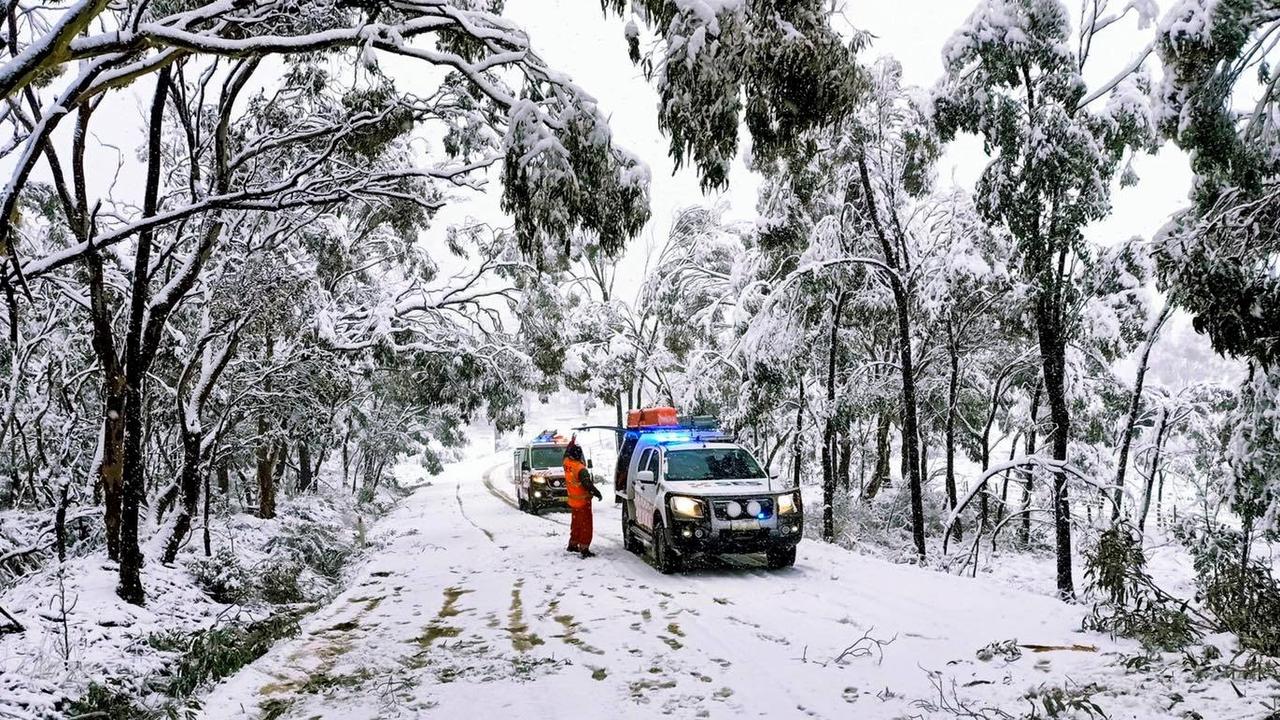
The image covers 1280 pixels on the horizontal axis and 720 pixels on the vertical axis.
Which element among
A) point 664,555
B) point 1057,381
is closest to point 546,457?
point 664,555

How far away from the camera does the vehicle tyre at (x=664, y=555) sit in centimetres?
1029

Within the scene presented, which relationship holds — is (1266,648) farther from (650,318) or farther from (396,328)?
(650,318)

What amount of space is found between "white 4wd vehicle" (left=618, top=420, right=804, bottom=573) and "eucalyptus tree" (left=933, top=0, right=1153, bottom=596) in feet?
18.8

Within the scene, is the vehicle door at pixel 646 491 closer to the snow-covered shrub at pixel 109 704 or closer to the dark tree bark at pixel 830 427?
the snow-covered shrub at pixel 109 704

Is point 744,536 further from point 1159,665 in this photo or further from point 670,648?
point 1159,665

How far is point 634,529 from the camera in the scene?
40.3 feet

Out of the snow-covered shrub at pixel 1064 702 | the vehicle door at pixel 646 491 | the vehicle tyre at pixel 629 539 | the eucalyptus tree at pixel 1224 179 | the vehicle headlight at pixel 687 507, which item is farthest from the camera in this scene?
the vehicle tyre at pixel 629 539

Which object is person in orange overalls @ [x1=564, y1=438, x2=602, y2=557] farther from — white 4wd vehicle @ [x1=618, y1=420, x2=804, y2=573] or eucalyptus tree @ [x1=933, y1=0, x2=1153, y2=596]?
eucalyptus tree @ [x1=933, y1=0, x2=1153, y2=596]

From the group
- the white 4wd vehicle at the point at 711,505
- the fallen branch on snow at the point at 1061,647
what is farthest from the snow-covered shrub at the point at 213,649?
the fallen branch on snow at the point at 1061,647

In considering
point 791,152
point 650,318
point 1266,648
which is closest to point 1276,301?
point 1266,648

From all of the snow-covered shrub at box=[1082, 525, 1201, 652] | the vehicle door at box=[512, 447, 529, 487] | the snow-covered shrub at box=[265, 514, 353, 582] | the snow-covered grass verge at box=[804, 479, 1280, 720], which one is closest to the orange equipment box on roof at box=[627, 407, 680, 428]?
the snow-covered shrub at box=[265, 514, 353, 582]

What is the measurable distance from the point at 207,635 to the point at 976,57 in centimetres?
1265

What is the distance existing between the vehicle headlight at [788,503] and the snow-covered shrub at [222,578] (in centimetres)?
702

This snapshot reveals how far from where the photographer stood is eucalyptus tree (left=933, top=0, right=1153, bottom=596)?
11.4 m
